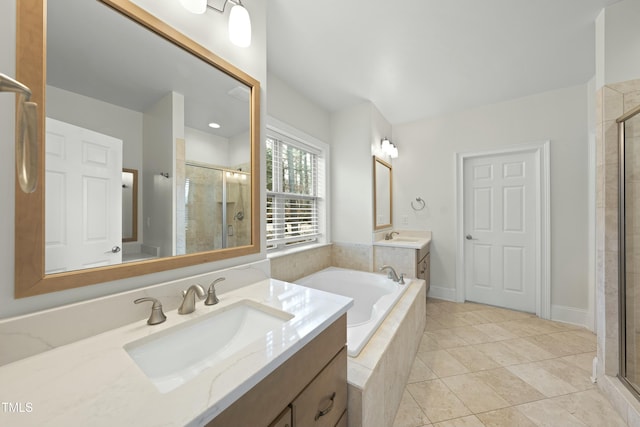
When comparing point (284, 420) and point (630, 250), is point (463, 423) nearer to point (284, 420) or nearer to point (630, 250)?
point (284, 420)

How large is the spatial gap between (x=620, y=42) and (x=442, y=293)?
264cm

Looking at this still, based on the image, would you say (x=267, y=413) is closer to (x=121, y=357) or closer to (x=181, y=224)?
(x=121, y=357)

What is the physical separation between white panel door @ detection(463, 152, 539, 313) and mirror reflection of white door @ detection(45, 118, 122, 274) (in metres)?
3.31

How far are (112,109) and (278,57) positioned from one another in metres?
1.46

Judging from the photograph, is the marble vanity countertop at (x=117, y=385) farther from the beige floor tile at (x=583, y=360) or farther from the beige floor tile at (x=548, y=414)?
the beige floor tile at (x=583, y=360)

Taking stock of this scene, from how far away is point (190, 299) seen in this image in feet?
2.82

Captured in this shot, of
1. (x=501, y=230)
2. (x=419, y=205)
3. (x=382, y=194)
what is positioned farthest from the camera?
(x=419, y=205)

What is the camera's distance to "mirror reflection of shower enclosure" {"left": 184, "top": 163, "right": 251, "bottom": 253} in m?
1.04

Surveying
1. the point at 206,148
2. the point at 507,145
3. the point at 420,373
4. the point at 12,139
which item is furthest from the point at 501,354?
the point at 12,139

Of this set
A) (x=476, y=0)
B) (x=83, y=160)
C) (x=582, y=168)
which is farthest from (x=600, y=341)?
(x=83, y=160)

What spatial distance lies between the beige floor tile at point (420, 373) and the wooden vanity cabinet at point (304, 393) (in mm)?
917

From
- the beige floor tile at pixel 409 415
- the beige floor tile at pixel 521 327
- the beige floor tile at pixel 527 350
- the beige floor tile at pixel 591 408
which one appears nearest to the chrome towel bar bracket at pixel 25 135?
the beige floor tile at pixel 409 415

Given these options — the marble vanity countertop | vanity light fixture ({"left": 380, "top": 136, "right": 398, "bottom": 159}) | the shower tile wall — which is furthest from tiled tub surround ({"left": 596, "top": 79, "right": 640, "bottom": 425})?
the shower tile wall

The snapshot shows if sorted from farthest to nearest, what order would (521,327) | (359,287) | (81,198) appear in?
(359,287) → (521,327) → (81,198)
